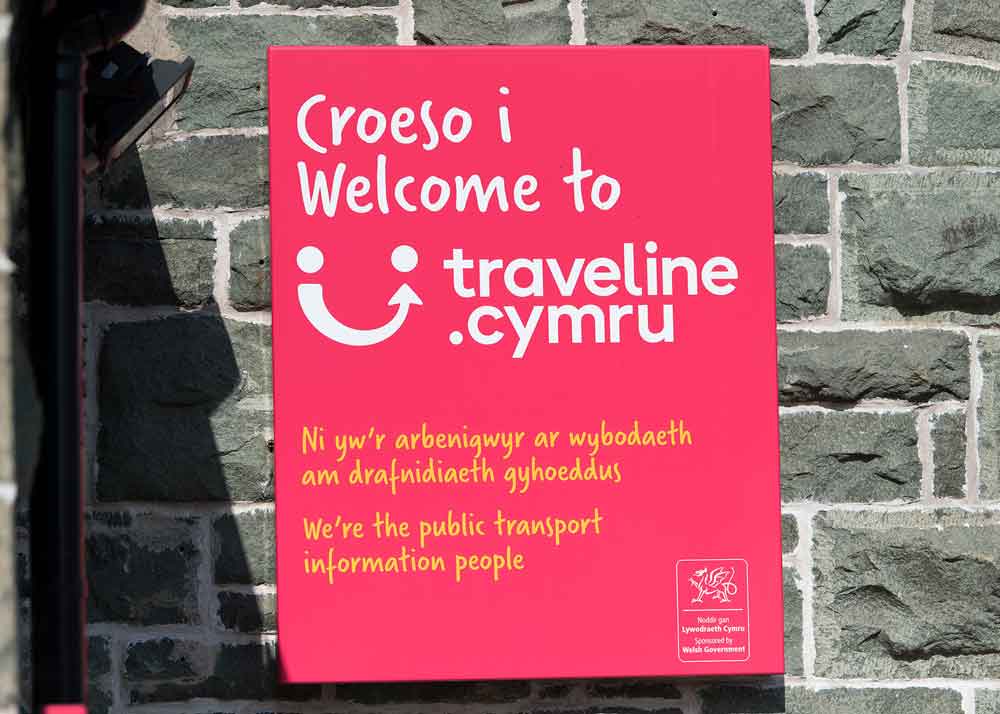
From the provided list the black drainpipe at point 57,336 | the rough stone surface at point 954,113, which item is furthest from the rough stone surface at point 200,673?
the rough stone surface at point 954,113

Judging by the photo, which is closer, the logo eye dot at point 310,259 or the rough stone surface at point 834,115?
the logo eye dot at point 310,259

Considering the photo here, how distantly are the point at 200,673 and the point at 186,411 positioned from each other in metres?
0.54

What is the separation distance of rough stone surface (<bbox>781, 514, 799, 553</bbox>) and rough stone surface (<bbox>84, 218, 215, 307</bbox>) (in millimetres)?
1292

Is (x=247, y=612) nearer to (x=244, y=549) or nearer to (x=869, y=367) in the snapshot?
(x=244, y=549)

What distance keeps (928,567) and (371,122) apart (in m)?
1.47

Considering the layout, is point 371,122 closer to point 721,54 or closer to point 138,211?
point 138,211

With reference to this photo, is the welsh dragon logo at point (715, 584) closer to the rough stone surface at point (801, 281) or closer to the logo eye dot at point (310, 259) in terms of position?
the rough stone surface at point (801, 281)

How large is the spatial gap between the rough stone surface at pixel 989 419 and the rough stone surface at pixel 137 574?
1638mm

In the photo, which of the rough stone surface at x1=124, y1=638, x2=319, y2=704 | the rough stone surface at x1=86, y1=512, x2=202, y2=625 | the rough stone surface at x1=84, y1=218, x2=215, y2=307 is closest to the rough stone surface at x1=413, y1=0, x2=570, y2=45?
the rough stone surface at x1=84, y1=218, x2=215, y2=307

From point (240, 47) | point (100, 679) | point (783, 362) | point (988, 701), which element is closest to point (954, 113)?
point (783, 362)

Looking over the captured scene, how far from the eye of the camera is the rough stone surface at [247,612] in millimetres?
2617

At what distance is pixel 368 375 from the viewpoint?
8.50 feet

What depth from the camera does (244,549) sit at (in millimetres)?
2619

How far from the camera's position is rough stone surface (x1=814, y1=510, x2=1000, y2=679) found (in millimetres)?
2641
